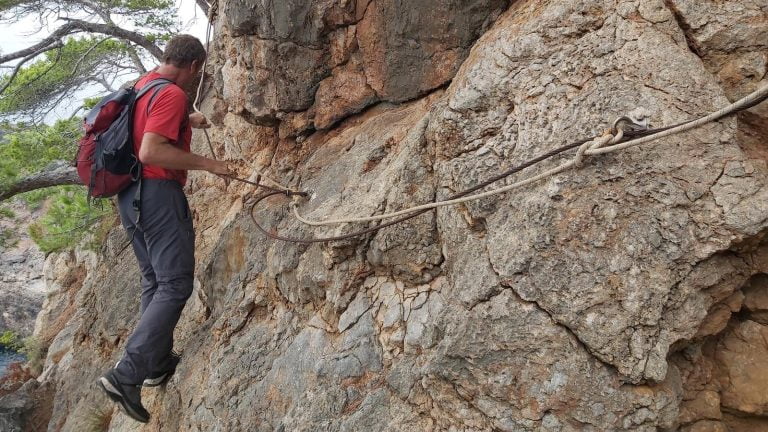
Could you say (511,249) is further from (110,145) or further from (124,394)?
(124,394)

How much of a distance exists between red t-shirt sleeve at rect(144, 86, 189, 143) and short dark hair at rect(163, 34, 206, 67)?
388 millimetres

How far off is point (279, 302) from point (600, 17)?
2.86 meters

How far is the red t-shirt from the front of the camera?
3.69 m

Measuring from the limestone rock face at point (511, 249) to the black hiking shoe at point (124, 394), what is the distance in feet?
0.74

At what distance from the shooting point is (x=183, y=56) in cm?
411

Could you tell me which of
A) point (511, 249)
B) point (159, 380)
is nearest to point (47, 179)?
point (159, 380)

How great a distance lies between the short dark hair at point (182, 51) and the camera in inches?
162

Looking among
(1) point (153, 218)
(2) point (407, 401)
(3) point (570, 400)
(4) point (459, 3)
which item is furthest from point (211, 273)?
(3) point (570, 400)

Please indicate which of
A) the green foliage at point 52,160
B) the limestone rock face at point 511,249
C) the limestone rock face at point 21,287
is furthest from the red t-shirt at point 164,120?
the limestone rock face at point 21,287

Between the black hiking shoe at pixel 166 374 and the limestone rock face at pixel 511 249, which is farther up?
the limestone rock face at pixel 511 249

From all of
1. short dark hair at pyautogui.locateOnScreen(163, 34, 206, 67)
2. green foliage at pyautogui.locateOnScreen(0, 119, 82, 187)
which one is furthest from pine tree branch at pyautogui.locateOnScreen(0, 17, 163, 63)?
short dark hair at pyautogui.locateOnScreen(163, 34, 206, 67)

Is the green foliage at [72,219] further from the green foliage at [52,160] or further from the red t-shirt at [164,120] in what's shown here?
the red t-shirt at [164,120]

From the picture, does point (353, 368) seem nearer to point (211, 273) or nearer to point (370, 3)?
point (211, 273)

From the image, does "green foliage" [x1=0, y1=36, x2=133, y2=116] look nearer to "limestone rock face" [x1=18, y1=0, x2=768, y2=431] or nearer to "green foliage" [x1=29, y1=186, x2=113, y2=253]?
"green foliage" [x1=29, y1=186, x2=113, y2=253]
